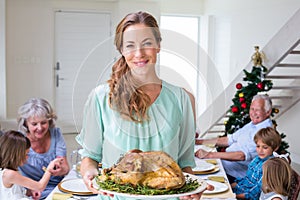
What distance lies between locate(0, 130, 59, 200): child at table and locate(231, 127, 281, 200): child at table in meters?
1.24

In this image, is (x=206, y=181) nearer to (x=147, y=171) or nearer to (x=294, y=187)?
(x=294, y=187)

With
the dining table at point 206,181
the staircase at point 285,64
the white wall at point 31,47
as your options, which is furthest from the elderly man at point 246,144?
the white wall at point 31,47

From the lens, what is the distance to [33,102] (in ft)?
8.67

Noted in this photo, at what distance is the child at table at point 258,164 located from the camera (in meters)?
2.57

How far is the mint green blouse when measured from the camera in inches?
38.5

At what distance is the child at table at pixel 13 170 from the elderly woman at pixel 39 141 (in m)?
0.25

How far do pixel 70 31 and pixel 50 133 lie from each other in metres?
4.29

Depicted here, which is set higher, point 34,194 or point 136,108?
point 136,108

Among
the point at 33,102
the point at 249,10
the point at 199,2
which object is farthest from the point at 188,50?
the point at 199,2

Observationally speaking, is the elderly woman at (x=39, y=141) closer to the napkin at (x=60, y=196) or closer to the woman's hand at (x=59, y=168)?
the woman's hand at (x=59, y=168)

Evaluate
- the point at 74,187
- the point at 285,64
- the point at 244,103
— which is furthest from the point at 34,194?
the point at 285,64

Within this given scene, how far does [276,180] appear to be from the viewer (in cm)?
218

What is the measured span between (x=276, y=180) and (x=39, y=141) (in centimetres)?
146

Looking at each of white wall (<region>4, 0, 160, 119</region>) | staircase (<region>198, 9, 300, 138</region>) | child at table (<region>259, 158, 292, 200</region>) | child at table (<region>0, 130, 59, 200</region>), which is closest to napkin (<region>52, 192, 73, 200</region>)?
child at table (<region>0, 130, 59, 200</region>)
